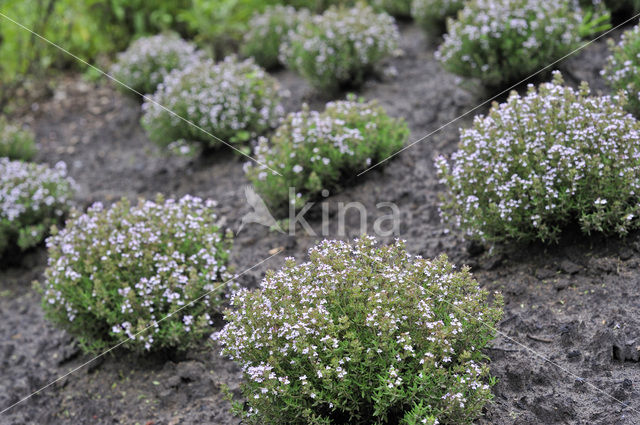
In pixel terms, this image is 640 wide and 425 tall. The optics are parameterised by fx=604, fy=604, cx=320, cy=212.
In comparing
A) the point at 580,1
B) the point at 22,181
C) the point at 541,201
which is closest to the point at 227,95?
the point at 22,181

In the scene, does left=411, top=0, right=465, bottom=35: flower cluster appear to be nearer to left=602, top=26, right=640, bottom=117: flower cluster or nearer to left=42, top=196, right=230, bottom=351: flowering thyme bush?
left=602, top=26, right=640, bottom=117: flower cluster

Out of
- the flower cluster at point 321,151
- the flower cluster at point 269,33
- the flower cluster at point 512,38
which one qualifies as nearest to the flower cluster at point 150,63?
the flower cluster at point 269,33

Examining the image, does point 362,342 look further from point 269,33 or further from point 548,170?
point 269,33

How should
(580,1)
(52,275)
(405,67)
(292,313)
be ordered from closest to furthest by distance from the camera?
(292,313) → (52,275) → (580,1) → (405,67)

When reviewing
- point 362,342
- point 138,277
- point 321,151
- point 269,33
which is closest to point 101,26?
point 269,33

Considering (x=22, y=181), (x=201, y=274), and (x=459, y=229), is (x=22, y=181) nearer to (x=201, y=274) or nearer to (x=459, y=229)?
(x=201, y=274)
